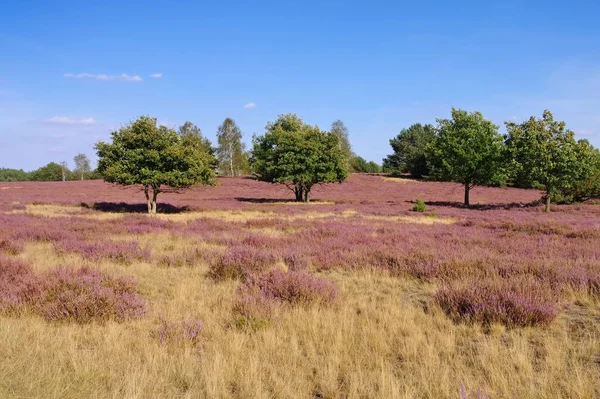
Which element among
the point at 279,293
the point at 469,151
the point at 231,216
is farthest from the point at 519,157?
the point at 279,293

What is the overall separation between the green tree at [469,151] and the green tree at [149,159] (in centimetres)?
2274

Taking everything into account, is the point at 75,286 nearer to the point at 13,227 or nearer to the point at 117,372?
the point at 117,372

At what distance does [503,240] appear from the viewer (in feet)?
43.4

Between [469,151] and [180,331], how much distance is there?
35.2 meters

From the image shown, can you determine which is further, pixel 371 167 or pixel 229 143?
pixel 371 167

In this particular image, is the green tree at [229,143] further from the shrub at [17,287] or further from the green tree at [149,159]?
the shrub at [17,287]

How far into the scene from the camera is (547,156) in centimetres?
2783

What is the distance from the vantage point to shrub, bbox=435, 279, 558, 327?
5.41m

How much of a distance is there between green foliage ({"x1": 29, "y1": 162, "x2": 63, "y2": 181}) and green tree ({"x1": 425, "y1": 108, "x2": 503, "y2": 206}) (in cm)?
10714

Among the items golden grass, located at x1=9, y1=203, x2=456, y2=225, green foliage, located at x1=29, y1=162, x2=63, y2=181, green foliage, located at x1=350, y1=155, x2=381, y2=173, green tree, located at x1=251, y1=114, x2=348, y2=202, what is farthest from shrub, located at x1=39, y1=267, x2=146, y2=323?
green foliage, located at x1=29, y1=162, x2=63, y2=181

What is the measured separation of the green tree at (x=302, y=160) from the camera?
38.3m

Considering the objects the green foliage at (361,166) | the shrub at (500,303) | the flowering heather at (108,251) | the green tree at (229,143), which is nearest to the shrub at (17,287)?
the flowering heather at (108,251)

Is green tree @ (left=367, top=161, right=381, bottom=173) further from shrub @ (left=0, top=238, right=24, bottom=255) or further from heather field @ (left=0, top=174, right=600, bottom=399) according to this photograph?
shrub @ (left=0, top=238, right=24, bottom=255)

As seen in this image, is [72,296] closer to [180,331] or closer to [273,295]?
[180,331]
